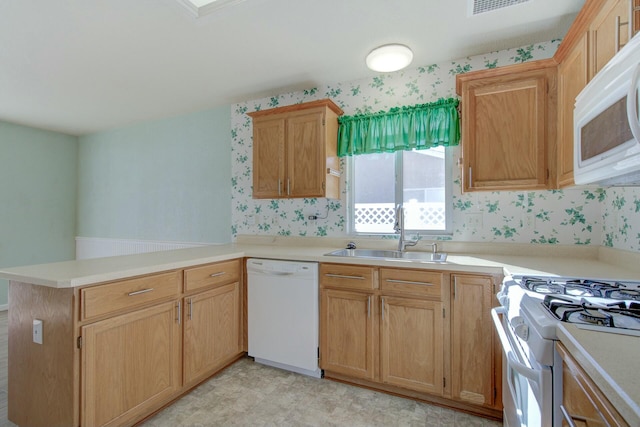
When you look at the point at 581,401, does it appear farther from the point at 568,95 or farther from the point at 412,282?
the point at 568,95

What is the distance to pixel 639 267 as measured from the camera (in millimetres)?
1551

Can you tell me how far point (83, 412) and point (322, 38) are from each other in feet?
8.26

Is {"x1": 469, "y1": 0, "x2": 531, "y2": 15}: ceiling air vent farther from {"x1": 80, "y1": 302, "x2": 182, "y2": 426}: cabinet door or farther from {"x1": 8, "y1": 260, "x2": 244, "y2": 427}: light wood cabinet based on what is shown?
{"x1": 80, "y1": 302, "x2": 182, "y2": 426}: cabinet door

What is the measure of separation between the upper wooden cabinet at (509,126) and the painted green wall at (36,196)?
17.4 ft

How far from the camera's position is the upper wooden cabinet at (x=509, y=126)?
71.9 inches

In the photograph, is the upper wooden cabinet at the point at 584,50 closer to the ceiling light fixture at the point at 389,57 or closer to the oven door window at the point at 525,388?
the ceiling light fixture at the point at 389,57

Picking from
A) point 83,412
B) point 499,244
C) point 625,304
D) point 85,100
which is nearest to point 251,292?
point 83,412

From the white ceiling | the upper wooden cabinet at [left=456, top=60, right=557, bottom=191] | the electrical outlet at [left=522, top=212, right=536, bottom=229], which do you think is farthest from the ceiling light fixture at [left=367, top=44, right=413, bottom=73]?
the electrical outlet at [left=522, top=212, right=536, bottom=229]

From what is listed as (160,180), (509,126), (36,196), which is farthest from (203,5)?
(36,196)

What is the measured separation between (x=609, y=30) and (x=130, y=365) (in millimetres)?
2795

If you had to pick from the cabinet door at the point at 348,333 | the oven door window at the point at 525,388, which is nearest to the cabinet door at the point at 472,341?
the oven door window at the point at 525,388

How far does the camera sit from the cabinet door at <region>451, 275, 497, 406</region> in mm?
1722

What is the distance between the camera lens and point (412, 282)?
6.19 ft

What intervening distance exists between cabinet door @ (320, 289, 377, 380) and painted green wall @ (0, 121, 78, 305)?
173 inches
